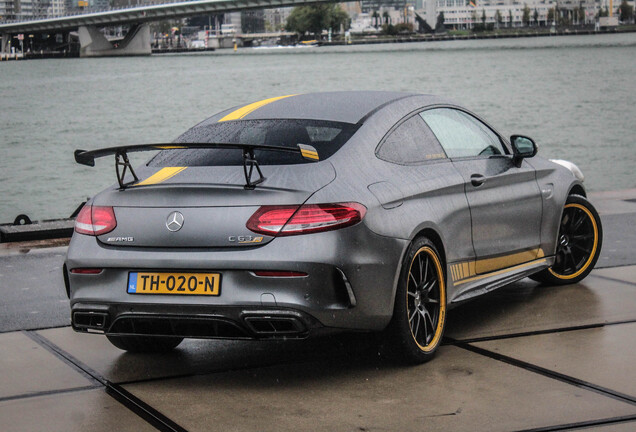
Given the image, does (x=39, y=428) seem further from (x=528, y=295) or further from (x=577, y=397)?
(x=528, y=295)

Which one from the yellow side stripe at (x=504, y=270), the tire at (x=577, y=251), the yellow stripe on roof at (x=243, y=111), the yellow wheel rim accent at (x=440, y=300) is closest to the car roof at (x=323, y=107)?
the yellow stripe on roof at (x=243, y=111)

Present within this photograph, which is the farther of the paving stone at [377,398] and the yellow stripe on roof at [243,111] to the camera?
the yellow stripe on roof at [243,111]

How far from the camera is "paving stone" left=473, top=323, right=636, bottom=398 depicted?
183 inches

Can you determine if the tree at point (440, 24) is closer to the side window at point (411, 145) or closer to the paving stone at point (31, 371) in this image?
the side window at point (411, 145)

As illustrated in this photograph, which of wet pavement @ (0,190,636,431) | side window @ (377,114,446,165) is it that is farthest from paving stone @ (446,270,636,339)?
side window @ (377,114,446,165)

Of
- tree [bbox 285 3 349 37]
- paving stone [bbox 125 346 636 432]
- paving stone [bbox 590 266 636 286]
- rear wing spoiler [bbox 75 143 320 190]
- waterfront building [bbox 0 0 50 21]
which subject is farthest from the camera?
tree [bbox 285 3 349 37]

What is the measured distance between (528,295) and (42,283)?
11.1ft

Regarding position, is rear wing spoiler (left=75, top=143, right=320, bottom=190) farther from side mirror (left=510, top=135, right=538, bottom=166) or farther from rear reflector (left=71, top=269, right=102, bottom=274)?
side mirror (left=510, top=135, right=538, bottom=166)

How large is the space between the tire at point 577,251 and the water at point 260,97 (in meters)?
22.0

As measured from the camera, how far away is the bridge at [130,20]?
85.5m

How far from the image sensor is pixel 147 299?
4500 millimetres

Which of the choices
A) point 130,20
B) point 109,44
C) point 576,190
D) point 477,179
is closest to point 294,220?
point 477,179

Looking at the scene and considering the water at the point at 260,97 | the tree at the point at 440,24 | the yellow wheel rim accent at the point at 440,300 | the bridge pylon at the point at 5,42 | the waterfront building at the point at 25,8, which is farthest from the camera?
the tree at the point at 440,24

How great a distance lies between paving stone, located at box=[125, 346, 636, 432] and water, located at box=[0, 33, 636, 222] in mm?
23362
